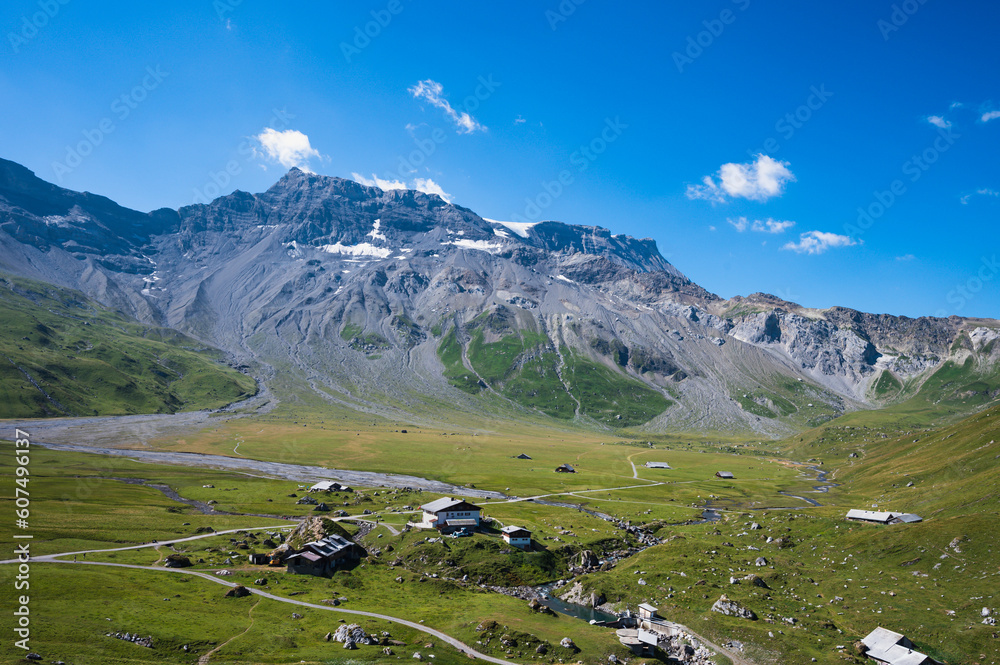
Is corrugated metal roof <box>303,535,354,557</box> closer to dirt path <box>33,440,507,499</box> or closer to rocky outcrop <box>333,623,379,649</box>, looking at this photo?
rocky outcrop <box>333,623,379,649</box>

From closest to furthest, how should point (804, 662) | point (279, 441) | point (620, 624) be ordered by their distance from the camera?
point (804, 662)
point (620, 624)
point (279, 441)

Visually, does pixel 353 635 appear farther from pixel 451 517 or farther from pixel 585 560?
pixel 585 560

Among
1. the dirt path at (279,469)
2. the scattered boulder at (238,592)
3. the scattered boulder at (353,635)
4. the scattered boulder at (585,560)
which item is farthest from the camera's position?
the dirt path at (279,469)

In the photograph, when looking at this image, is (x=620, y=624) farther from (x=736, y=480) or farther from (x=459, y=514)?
(x=736, y=480)

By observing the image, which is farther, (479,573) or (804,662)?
(479,573)

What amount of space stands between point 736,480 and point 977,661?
379 feet

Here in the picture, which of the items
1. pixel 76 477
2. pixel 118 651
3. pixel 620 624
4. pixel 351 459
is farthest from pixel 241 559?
pixel 351 459

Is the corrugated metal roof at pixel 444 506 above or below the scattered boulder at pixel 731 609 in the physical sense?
below

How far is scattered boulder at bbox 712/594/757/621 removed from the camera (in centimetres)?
5712

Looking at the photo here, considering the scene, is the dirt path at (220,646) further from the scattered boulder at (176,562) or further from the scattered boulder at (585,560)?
the scattered boulder at (585,560)

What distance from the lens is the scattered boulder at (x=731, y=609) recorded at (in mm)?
57125

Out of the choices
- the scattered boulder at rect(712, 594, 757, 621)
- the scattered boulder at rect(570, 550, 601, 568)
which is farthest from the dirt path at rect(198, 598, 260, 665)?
the scattered boulder at rect(712, 594, 757, 621)

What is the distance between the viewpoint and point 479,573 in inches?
2862

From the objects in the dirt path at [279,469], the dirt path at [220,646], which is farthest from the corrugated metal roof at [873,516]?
the dirt path at [220,646]
